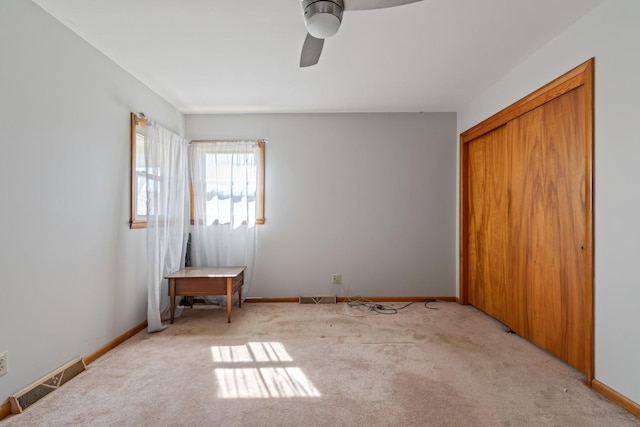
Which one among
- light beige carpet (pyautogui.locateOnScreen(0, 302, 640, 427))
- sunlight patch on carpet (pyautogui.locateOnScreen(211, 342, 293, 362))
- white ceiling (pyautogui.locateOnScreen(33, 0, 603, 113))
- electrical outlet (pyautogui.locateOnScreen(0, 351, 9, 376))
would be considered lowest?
sunlight patch on carpet (pyautogui.locateOnScreen(211, 342, 293, 362))

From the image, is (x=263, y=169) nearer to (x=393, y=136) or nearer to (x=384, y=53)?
(x=393, y=136)

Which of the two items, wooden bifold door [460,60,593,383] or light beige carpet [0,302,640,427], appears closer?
light beige carpet [0,302,640,427]

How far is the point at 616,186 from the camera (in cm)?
175

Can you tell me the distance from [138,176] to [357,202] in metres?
2.35

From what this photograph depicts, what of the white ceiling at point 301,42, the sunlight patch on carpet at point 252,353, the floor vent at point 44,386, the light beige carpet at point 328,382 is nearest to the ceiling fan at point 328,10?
the white ceiling at point 301,42

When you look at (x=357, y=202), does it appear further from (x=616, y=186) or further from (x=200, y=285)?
(x=616, y=186)

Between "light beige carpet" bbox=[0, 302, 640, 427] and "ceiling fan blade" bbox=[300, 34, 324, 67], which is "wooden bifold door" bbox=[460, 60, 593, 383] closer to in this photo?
"light beige carpet" bbox=[0, 302, 640, 427]

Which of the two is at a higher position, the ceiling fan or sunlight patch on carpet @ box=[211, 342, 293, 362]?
the ceiling fan

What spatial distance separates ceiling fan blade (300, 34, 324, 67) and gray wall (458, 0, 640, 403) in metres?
1.69

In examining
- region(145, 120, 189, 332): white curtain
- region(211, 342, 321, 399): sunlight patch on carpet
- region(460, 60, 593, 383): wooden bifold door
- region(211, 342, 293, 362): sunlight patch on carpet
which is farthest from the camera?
region(145, 120, 189, 332): white curtain

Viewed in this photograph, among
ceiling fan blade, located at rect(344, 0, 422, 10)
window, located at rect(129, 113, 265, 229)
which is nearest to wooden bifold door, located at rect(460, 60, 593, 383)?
ceiling fan blade, located at rect(344, 0, 422, 10)

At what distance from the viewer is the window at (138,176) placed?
107 inches

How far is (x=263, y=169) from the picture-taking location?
12.4ft

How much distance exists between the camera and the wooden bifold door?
2.01 m
